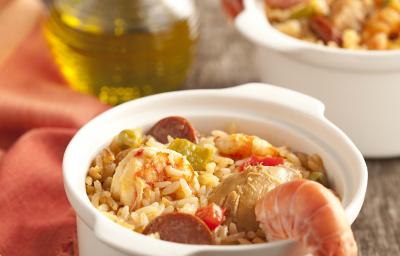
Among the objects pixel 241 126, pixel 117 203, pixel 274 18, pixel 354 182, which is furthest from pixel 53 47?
pixel 354 182

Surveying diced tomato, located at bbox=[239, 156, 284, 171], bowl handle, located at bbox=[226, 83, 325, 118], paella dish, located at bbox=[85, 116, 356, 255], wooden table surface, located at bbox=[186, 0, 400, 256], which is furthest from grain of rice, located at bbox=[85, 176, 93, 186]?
wooden table surface, located at bbox=[186, 0, 400, 256]

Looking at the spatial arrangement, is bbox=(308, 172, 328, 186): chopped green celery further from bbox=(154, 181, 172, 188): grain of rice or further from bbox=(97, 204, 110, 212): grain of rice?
bbox=(97, 204, 110, 212): grain of rice

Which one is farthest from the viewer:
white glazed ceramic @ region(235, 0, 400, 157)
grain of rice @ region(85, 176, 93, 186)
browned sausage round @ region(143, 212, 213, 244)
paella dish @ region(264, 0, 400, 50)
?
paella dish @ region(264, 0, 400, 50)

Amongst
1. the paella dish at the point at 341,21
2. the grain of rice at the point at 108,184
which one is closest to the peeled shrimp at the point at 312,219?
the grain of rice at the point at 108,184

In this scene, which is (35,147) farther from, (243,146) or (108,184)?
(243,146)

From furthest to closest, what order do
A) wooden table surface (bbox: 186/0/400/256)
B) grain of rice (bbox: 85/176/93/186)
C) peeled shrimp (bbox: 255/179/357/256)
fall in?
wooden table surface (bbox: 186/0/400/256), grain of rice (bbox: 85/176/93/186), peeled shrimp (bbox: 255/179/357/256)

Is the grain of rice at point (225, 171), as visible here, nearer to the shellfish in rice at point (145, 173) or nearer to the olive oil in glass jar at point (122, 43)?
the shellfish in rice at point (145, 173)
